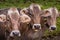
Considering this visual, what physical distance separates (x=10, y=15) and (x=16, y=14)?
159mm

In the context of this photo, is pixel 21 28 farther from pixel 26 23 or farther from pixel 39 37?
pixel 39 37

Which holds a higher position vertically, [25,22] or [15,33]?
[25,22]

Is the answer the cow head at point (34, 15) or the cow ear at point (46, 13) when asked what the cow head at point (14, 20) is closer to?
the cow head at point (34, 15)

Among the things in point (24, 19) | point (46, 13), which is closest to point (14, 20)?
point (24, 19)

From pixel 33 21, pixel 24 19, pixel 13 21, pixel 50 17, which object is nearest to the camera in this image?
pixel 13 21

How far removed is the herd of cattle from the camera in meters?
8.76

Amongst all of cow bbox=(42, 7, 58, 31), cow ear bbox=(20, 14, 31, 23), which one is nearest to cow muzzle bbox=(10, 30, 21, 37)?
cow ear bbox=(20, 14, 31, 23)

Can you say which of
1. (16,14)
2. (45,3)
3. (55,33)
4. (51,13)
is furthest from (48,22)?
(45,3)

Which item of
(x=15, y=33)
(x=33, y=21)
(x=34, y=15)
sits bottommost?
(x=15, y=33)

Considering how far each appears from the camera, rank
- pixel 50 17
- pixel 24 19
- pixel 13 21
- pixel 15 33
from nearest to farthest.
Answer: pixel 15 33 → pixel 13 21 → pixel 24 19 → pixel 50 17

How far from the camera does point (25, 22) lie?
29.3ft

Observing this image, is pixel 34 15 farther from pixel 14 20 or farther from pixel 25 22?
pixel 14 20

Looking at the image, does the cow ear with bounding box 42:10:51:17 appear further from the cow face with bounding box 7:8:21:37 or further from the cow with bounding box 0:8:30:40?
the cow face with bounding box 7:8:21:37

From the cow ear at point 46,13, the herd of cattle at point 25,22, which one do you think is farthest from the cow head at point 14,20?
the cow ear at point 46,13
